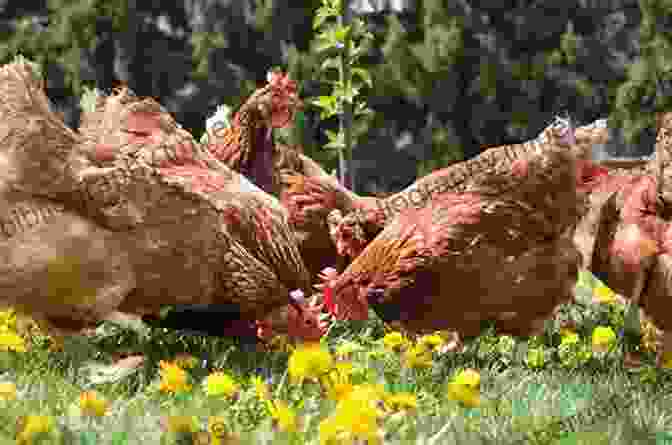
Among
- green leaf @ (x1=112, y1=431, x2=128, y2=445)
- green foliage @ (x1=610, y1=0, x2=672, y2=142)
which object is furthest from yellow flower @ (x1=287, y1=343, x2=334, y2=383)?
green foliage @ (x1=610, y1=0, x2=672, y2=142)

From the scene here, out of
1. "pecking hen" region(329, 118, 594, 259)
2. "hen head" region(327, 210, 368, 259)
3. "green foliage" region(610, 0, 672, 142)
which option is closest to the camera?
"pecking hen" region(329, 118, 594, 259)

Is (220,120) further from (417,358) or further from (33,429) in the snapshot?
(33,429)

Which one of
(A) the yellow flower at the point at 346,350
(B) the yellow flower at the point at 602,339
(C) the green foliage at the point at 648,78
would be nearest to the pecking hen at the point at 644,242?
(B) the yellow flower at the point at 602,339

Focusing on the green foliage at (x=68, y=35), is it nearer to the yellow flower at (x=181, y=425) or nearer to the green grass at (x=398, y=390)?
the green grass at (x=398, y=390)

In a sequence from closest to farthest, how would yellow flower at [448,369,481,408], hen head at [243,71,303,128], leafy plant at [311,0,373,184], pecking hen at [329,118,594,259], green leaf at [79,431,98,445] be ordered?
1. green leaf at [79,431,98,445]
2. yellow flower at [448,369,481,408]
3. pecking hen at [329,118,594,259]
4. hen head at [243,71,303,128]
5. leafy plant at [311,0,373,184]

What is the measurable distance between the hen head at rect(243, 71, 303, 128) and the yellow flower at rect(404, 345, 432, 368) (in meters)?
1.12

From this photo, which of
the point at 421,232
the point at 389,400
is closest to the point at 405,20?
the point at 421,232

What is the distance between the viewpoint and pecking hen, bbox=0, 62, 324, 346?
199 cm

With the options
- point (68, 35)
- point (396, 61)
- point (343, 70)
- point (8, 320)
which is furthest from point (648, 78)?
point (8, 320)

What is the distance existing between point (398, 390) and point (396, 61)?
9964 mm

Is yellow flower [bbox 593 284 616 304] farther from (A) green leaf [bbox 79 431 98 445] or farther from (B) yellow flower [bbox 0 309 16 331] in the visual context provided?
(A) green leaf [bbox 79 431 98 445]

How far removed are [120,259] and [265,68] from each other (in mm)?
10860

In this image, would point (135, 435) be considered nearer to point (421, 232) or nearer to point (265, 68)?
point (421, 232)

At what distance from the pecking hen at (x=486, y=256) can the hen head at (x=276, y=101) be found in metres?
0.75
